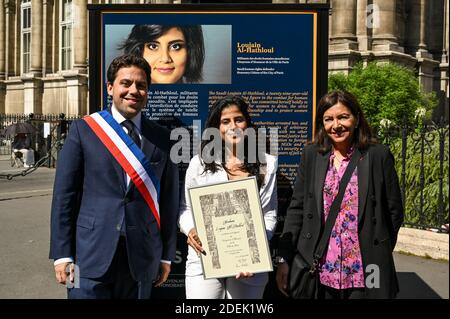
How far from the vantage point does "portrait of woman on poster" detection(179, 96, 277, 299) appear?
375 cm

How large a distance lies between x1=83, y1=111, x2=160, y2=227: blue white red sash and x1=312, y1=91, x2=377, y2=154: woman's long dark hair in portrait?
3.76 ft

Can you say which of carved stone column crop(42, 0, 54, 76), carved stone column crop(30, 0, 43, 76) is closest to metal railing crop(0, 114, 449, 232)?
carved stone column crop(42, 0, 54, 76)

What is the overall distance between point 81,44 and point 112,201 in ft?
103

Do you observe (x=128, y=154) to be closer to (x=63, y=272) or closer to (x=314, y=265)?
(x=63, y=272)

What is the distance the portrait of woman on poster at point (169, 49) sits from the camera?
4.81 metres

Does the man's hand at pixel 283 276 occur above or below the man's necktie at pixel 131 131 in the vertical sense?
below

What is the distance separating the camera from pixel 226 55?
4.84 meters

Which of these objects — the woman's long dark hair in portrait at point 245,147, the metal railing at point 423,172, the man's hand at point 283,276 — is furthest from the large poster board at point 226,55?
the metal railing at point 423,172

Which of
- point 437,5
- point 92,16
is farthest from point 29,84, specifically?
point 92,16

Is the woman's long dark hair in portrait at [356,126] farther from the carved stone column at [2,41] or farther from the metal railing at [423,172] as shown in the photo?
the carved stone column at [2,41]

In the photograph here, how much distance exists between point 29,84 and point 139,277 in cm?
3711

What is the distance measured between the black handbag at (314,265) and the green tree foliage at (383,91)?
14.7 metres

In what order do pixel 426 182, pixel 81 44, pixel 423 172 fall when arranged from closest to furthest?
pixel 423 172
pixel 426 182
pixel 81 44

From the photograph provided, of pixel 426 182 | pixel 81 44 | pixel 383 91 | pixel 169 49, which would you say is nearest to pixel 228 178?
pixel 169 49
